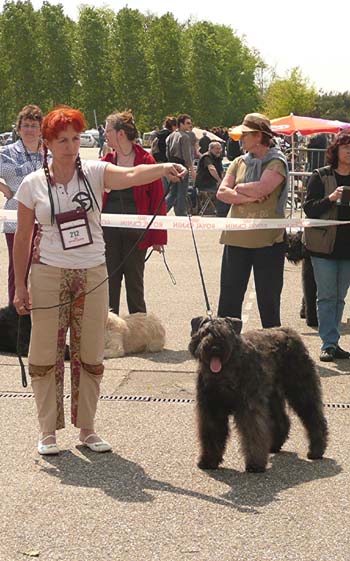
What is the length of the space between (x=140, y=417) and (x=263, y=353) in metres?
1.36

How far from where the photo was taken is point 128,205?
8.68 meters

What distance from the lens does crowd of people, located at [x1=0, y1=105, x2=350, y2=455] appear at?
556 centimetres

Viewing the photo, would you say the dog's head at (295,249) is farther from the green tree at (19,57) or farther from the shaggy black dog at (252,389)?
the green tree at (19,57)

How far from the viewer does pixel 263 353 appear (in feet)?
18.0

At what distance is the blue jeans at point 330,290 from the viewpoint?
27.3 ft

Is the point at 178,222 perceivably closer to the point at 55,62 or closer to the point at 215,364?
the point at 215,364

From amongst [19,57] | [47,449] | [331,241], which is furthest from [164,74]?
[47,449]

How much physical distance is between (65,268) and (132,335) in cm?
296

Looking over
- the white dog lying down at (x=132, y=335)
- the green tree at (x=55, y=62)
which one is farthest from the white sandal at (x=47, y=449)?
the green tree at (x=55, y=62)

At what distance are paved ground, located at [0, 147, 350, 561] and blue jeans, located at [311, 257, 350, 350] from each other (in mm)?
772

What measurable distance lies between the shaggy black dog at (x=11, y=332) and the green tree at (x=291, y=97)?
265 ft

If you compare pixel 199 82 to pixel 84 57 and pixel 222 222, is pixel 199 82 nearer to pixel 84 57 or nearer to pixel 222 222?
pixel 84 57

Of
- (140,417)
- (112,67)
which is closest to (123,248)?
(140,417)

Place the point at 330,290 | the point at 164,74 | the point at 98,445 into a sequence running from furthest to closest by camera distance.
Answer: the point at 164,74 < the point at 330,290 < the point at 98,445
